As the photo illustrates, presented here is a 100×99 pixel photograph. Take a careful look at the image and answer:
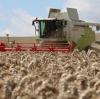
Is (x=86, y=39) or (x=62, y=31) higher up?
(x=62, y=31)

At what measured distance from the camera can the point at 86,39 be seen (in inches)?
1060

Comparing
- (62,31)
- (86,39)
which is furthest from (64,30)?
(86,39)

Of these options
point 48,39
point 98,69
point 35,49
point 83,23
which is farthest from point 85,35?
point 98,69

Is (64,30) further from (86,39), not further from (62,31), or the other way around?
(86,39)

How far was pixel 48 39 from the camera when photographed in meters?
24.6

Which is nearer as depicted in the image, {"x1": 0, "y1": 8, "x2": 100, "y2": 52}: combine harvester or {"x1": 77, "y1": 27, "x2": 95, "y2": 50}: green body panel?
{"x1": 0, "y1": 8, "x2": 100, "y2": 52}: combine harvester

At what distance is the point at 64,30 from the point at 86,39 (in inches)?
91.6

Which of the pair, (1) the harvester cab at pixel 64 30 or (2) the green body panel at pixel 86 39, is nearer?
(1) the harvester cab at pixel 64 30

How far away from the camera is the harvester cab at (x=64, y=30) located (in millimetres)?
24828

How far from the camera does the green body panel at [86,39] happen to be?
2605 cm

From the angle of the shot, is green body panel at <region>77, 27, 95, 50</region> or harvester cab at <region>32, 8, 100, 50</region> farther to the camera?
green body panel at <region>77, 27, 95, 50</region>

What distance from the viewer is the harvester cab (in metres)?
24.8

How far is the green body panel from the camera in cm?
2605

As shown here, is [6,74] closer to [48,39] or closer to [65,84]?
[65,84]
